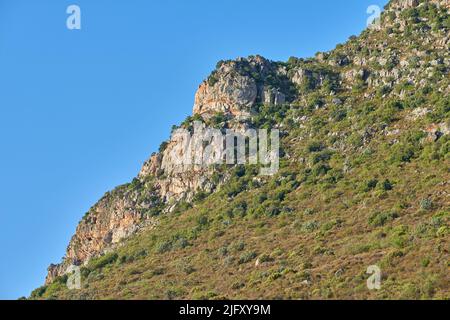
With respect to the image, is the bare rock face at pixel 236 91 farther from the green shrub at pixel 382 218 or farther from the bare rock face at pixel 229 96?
the green shrub at pixel 382 218

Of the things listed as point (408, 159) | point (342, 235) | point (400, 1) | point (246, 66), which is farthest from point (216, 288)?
point (400, 1)

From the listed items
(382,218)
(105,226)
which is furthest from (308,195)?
(105,226)

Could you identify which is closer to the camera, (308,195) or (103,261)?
(308,195)

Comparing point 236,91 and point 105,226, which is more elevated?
point 236,91

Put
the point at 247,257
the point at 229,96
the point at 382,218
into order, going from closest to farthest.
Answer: the point at 382,218 < the point at 247,257 < the point at 229,96

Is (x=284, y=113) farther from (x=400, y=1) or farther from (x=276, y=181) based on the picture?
(x=400, y=1)

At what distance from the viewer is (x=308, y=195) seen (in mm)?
69500

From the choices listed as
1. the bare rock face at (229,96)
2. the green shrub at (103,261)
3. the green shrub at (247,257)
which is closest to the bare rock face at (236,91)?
the bare rock face at (229,96)

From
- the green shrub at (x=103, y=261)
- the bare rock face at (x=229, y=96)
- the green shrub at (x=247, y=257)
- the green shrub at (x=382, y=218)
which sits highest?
the bare rock face at (x=229, y=96)

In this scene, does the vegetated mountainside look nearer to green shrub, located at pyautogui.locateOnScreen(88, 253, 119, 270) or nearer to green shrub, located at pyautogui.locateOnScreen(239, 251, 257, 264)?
green shrub, located at pyautogui.locateOnScreen(239, 251, 257, 264)

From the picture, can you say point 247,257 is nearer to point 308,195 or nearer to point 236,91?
point 308,195

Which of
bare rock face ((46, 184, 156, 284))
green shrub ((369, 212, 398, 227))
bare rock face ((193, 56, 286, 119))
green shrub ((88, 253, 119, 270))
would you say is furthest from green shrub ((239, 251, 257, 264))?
bare rock face ((193, 56, 286, 119))

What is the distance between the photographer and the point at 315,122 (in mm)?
82812

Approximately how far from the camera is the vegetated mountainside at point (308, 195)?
163 feet
